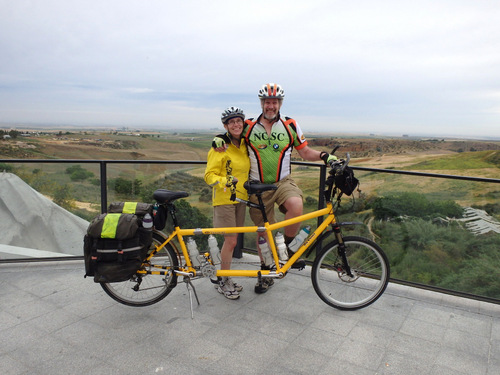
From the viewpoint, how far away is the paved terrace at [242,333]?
2.36 m

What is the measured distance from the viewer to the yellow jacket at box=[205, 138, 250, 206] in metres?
3.08

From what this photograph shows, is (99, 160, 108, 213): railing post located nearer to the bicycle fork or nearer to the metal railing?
the metal railing

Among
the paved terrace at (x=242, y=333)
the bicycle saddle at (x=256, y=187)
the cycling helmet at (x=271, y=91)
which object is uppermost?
the cycling helmet at (x=271, y=91)

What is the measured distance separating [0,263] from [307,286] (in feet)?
10.8

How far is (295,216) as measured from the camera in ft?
10.7

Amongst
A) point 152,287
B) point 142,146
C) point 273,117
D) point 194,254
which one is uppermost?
point 273,117

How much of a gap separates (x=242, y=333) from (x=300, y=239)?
93cm

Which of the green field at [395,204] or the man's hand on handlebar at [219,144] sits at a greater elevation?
the man's hand on handlebar at [219,144]

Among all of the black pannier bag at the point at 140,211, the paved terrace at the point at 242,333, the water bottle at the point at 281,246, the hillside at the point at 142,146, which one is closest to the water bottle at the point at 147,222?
the black pannier bag at the point at 140,211

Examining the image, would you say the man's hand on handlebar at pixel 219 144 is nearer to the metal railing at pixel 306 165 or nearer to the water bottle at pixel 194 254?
the water bottle at pixel 194 254

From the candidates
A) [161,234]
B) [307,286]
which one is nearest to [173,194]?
[161,234]

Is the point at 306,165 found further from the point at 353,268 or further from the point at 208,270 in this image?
the point at 208,270

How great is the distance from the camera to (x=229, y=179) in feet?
9.81

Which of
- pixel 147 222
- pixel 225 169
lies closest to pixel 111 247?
pixel 147 222
